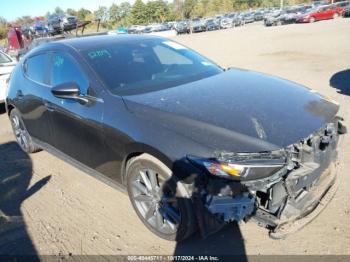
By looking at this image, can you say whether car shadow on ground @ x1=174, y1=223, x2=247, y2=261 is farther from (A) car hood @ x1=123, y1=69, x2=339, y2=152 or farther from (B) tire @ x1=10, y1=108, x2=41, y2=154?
(B) tire @ x1=10, y1=108, x2=41, y2=154

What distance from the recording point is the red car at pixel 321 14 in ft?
114

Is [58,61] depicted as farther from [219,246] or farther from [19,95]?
[219,246]

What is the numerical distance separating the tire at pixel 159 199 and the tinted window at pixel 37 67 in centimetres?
199

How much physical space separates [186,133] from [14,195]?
2.71 m

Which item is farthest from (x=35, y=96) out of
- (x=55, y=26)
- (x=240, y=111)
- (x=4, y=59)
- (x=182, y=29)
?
(x=182, y=29)

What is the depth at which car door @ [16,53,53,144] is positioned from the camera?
14.6ft

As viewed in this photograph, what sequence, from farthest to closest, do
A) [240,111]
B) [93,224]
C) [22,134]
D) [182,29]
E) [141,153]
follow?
[182,29] < [22,134] < [93,224] < [141,153] < [240,111]

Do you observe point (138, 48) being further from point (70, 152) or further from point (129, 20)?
point (129, 20)

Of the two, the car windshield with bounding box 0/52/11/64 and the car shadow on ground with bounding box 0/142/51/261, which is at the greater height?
the car windshield with bounding box 0/52/11/64

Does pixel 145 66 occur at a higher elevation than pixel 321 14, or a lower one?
higher

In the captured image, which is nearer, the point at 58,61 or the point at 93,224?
the point at 93,224

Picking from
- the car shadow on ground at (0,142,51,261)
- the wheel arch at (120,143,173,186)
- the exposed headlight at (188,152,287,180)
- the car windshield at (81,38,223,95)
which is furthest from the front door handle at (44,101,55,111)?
the exposed headlight at (188,152,287,180)

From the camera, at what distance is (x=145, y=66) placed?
4.03 m

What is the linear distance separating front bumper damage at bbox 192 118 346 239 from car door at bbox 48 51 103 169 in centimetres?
137
